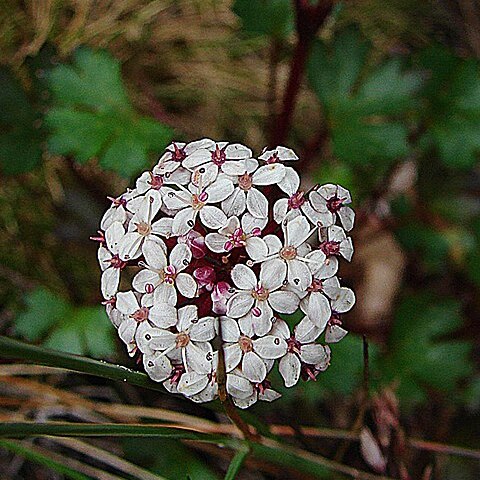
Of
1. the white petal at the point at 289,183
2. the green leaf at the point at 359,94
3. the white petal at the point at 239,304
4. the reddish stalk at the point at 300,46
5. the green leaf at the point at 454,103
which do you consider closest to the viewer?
the white petal at the point at 239,304

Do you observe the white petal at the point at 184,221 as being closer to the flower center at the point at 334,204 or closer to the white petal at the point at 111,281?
the white petal at the point at 111,281

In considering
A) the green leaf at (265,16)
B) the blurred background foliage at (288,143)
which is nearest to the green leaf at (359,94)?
the blurred background foliage at (288,143)

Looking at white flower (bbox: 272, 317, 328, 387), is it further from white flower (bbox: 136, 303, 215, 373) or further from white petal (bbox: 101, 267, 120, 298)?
white petal (bbox: 101, 267, 120, 298)

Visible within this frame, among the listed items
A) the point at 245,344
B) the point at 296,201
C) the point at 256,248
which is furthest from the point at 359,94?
the point at 245,344

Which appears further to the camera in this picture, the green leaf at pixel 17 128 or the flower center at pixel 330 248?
the green leaf at pixel 17 128

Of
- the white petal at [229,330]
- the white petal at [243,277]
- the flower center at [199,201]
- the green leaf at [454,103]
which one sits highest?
the flower center at [199,201]

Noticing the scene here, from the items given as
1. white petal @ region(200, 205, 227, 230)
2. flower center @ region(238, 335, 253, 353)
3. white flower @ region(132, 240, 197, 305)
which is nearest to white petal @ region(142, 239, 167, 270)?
white flower @ region(132, 240, 197, 305)
